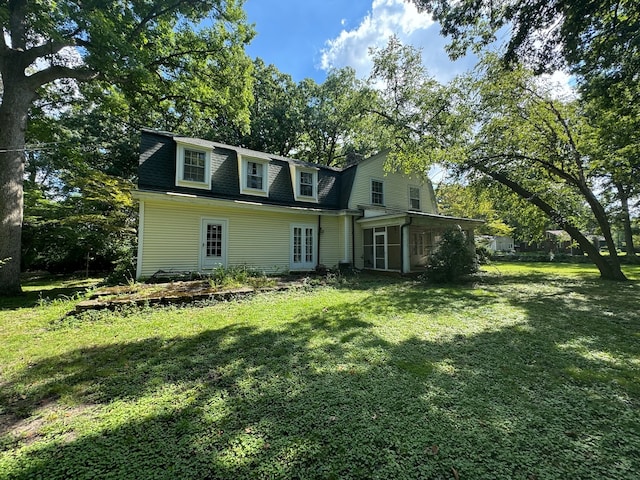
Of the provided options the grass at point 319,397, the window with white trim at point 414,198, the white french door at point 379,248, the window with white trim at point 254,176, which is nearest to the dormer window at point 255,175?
the window with white trim at point 254,176

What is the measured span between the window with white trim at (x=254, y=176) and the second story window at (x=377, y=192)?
6.14 metres

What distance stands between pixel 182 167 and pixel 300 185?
5237 mm

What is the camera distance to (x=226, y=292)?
719 centimetres

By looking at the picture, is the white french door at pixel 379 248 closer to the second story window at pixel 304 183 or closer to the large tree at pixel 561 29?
the second story window at pixel 304 183

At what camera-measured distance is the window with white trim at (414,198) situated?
16.6 m

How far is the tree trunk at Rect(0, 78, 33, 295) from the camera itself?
25.0ft

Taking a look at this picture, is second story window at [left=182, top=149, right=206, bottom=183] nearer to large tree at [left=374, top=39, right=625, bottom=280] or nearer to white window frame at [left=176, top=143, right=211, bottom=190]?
white window frame at [left=176, top=143, right=211, bottom=190]

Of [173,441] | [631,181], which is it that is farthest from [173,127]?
[631,181]

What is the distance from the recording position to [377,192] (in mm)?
15148

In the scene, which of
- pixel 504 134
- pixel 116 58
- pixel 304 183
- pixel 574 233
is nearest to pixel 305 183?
pixel 304 183

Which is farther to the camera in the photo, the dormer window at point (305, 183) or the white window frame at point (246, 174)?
the dormer window at point (305, 183)

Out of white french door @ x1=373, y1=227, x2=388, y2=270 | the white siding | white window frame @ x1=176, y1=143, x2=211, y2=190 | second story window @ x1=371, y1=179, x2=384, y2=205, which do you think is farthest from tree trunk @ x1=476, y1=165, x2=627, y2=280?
white window frame @ x1=176, y1=143, x2=211, y2=190

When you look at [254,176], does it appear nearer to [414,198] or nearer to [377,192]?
[377,192]

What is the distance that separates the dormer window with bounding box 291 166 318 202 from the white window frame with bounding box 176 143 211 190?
153 inches
